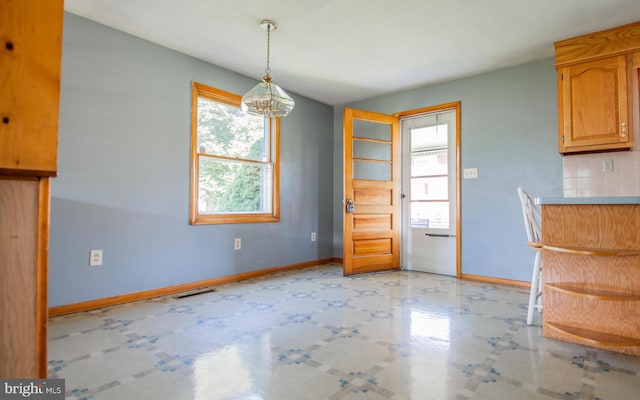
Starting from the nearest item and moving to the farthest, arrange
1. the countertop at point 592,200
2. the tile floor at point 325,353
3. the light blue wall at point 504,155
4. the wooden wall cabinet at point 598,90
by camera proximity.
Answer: the tile floor at point 325,353 → the countertop at point 592,200 → the wooden wall cabinet at point 598,90 → the light blue wall at point 504,155

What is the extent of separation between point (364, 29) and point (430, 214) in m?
2.32

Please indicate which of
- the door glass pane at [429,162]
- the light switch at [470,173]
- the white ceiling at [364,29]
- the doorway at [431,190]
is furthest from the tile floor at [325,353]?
the white ceiling at [364,29]

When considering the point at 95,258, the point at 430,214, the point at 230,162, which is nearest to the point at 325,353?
the point at 95,258

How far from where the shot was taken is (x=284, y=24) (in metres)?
2.78

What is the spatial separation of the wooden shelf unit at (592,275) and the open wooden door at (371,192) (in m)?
A: 2.09

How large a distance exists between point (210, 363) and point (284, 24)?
2513mm

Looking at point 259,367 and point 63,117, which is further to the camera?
point 63,117

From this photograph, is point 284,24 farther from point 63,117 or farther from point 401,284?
point 401,284

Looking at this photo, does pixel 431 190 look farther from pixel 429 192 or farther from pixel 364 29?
pixel 364 29

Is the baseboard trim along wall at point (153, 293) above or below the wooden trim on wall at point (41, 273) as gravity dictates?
below

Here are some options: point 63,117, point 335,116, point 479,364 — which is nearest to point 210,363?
point 479,364

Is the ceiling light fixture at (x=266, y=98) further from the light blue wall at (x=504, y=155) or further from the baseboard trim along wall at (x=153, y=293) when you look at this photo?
the light blue wall at (x=504, y=155)

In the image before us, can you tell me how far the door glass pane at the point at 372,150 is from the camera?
4172mm

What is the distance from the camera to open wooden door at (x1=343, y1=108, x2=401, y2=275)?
158 inches
